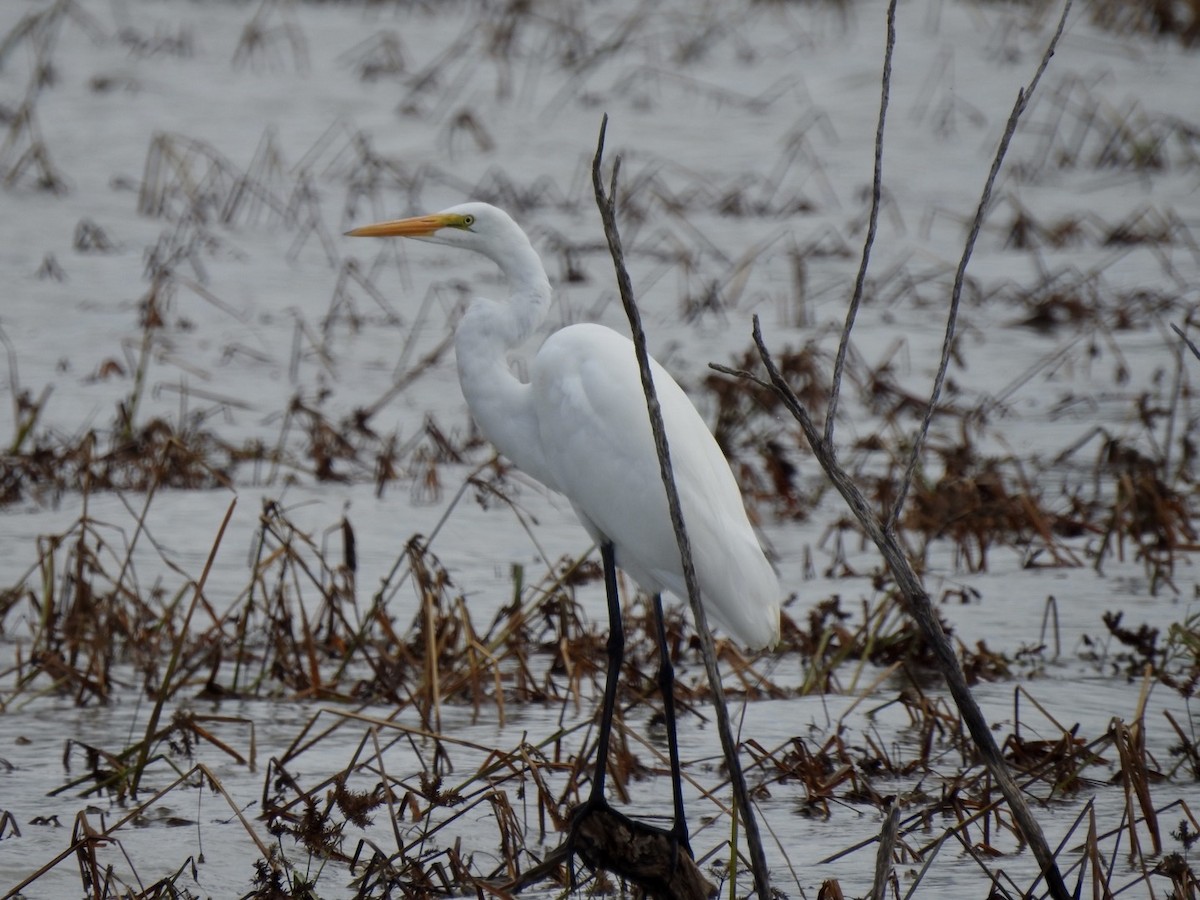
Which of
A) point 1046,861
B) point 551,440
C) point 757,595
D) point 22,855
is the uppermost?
point 551,440

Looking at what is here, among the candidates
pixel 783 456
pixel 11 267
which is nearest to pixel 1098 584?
pixel 783 456

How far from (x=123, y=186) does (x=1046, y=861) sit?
297 inches

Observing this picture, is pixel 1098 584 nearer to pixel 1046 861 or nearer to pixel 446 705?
pixel 446 705

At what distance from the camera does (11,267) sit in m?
7.56

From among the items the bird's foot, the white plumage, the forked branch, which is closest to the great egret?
the white plumage

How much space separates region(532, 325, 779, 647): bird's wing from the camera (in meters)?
3.04

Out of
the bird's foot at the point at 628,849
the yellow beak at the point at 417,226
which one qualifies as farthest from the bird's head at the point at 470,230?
the bird's foot at the point at 628,849

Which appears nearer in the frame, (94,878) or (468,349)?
(94,878)

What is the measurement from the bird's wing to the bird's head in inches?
8.8

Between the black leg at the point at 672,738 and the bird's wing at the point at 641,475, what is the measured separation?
100mm

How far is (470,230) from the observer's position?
327cm

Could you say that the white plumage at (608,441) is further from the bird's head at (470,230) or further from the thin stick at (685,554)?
the thin stick at (685,554)

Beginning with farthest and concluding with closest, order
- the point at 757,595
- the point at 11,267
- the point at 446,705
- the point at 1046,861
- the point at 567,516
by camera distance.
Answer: the point at 11,267
the point at 567,516
the point at 446,705
the point at 757,595
the point at 1046,861

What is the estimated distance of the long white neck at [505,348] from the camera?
3176 mm
